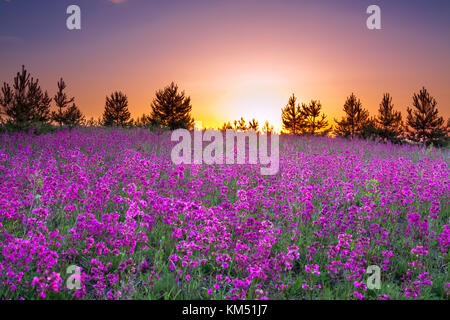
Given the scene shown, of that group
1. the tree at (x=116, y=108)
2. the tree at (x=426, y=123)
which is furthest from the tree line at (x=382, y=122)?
the tree at (x=116, y=108)

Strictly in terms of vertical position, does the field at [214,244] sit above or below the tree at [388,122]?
below

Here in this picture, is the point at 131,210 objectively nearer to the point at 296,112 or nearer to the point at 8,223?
the point at 8,223

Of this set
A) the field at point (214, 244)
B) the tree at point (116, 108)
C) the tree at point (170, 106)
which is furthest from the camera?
the tree at point (116, 108)

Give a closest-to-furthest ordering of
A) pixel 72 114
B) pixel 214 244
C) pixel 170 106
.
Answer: pixel 214 244
pixel 170 106
pixel 72 114

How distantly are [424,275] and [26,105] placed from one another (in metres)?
21.8

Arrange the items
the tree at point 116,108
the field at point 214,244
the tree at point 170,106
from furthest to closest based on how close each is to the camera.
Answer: the tree at point 116,108, the tree at point 170,106, the field at point 214,244

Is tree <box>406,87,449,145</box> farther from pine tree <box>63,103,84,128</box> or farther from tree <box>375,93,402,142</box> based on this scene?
pine tree <box>63,103,84,128</box>

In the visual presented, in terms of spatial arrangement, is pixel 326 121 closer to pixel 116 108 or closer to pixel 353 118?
pixel 353 118

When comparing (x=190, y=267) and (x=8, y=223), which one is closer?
(x=190, y=267)

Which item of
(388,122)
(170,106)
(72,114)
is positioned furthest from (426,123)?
(72,114)

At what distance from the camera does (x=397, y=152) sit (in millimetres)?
13266

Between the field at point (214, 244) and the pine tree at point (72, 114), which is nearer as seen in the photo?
the field at point (214, 244)

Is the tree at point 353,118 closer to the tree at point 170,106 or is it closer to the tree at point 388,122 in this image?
the tree at point 388,122
